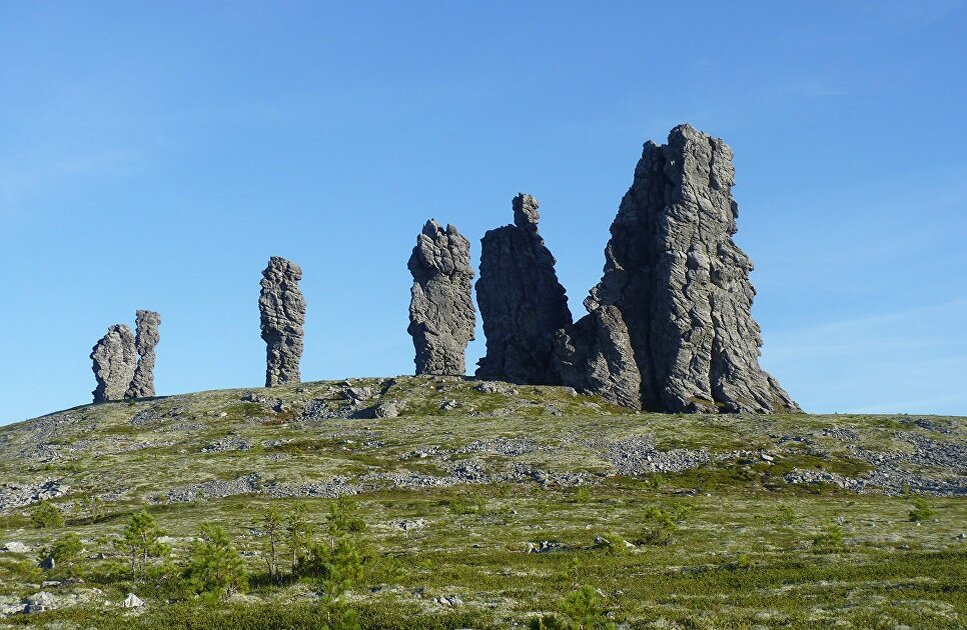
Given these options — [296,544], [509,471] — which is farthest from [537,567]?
[509,471]

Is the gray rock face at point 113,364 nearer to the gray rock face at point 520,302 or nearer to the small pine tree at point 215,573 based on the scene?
the gray rock face at point 520,302

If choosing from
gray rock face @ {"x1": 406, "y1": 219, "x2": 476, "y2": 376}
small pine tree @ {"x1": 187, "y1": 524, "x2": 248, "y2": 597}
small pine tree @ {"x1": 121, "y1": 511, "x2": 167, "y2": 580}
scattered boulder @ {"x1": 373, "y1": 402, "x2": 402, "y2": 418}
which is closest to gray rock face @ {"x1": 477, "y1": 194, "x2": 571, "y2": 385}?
gray rock face @ {"x1": 406, "y1": 219, "x2": 476, "y2": 376}

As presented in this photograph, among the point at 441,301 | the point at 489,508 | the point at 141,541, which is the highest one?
the point at 441,301

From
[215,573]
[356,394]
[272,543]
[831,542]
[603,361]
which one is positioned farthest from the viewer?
[603,361]

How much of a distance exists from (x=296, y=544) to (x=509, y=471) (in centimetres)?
4431

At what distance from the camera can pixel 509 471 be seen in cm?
8112

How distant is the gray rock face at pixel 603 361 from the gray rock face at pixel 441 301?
24.6 metres

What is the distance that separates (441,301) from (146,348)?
232 ft

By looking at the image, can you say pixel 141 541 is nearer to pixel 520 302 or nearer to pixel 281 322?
pixel 520 302

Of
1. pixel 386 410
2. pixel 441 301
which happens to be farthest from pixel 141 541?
pixel 441 301

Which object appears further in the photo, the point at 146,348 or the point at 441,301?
the point at 146,348

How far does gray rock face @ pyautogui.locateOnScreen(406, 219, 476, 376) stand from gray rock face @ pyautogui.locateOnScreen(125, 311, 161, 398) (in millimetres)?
63320

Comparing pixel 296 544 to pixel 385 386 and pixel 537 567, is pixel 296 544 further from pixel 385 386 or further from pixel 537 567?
pixel 385 386

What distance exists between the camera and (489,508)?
62438 mm
